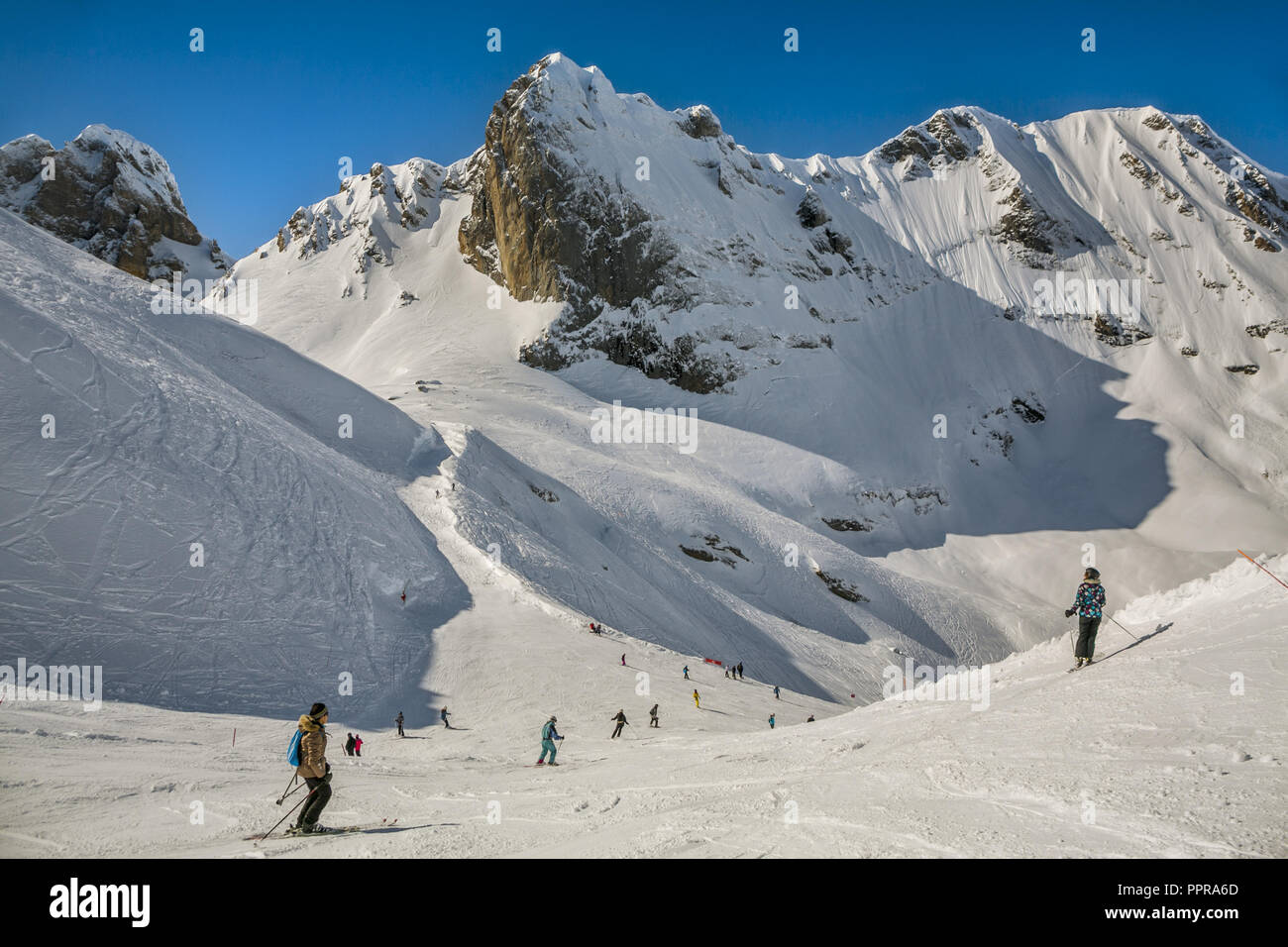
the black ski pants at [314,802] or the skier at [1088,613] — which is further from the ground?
the skier at [1088,613]

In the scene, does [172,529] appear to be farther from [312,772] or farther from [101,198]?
[101,198]

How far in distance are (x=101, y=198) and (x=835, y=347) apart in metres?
122

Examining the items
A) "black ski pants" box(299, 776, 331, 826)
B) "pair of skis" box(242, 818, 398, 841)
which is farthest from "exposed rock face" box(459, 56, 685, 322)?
"black ski pants" box(299, 776, 331, 826)

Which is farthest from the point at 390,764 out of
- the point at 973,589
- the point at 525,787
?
the point at 973,589

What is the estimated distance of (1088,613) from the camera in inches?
408

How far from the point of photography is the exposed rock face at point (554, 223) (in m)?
103

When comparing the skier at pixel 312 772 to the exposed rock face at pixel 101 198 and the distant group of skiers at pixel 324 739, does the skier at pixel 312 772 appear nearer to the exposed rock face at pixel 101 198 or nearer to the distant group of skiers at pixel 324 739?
the distant group of skiers at pixel 324 739

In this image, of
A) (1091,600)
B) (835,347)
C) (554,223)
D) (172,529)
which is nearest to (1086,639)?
(1091,600)

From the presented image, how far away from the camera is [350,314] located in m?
111

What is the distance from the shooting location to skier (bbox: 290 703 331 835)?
24.7 ft

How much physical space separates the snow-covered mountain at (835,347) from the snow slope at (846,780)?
89.6 feet

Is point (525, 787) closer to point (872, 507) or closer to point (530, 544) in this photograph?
point (530, 544)

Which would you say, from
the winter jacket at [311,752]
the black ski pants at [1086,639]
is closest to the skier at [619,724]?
the black ski pants at [1086,639]
